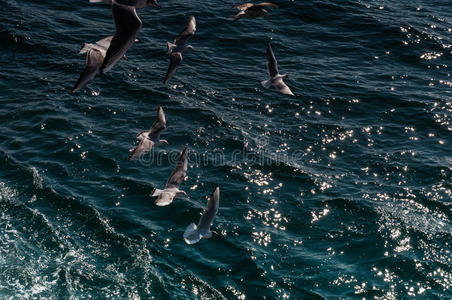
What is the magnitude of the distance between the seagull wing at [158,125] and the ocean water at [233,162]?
11.5 ft

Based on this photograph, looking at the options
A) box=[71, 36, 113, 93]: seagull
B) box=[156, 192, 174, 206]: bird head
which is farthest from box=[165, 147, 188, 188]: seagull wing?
box=[71, 36, 113, 93]: seagull

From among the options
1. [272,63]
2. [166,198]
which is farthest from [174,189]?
[272,63]

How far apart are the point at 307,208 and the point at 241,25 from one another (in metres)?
16.5

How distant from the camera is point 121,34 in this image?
6961mm

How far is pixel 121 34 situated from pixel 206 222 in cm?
699

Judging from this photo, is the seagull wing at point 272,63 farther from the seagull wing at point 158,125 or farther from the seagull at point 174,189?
the seagull at point 174,189

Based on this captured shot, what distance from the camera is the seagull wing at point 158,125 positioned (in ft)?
46.4

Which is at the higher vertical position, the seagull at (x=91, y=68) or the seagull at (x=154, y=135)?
the seagull at (x=91, y=68)

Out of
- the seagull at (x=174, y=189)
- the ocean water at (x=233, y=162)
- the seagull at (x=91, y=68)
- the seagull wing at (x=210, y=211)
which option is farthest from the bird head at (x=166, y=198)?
the seagull at (x=91, y=68)

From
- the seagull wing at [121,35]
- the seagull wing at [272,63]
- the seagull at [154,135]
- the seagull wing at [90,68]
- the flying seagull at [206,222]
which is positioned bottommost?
the flying seagull at [206,222]

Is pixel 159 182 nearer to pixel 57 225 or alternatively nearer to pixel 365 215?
pixel 57 225

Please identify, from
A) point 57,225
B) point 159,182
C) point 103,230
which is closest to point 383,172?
point 159,182

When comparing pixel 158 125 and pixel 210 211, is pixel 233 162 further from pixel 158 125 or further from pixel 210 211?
pixel 210 211

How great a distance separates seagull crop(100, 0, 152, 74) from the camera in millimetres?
6820
